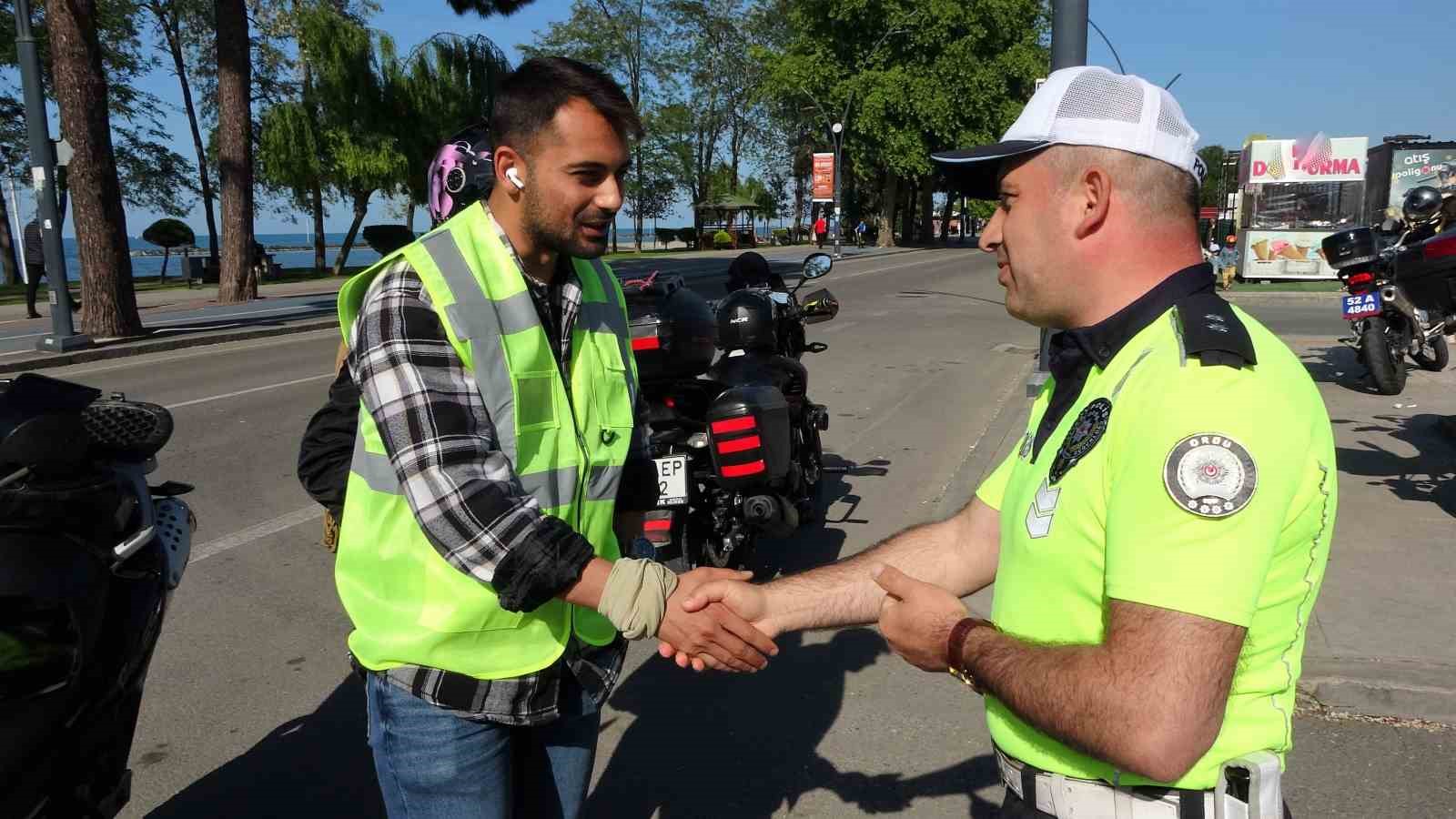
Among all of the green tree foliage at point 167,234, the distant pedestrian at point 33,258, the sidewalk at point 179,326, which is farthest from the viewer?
the green tree foliage at point 167,234

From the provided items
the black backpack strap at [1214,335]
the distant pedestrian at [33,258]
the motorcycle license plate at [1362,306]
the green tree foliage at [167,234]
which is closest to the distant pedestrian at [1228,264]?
the motorcycle license plate at [1362,306]

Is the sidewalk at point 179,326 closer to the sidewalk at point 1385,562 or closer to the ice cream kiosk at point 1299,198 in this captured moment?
the sidewalk at point 1385,562

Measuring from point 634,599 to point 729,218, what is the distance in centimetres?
5664

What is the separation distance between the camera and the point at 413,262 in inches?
71.1

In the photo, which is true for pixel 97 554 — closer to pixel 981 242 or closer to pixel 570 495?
pixel 570 495

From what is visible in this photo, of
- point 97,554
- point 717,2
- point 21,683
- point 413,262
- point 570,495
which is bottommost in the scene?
point 21,683

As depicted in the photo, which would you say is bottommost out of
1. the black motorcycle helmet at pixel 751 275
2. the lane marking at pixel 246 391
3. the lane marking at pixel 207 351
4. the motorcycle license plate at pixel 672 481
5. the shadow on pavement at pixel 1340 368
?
the shadow on pavement at pixel 1340 368

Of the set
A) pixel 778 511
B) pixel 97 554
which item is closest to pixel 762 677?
pixel 778 511

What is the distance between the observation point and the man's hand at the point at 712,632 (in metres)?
2.00

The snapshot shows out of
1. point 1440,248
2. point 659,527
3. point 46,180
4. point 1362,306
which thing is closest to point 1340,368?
point 1362,306

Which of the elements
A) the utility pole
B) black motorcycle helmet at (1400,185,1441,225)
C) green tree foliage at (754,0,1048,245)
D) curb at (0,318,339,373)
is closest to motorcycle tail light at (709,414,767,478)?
the utility pole

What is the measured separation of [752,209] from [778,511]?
5389 centimetres

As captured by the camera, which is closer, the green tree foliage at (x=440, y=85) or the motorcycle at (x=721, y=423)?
the motorcycle at (x=721, y=423)

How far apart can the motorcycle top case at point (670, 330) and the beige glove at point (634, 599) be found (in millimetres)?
2758
